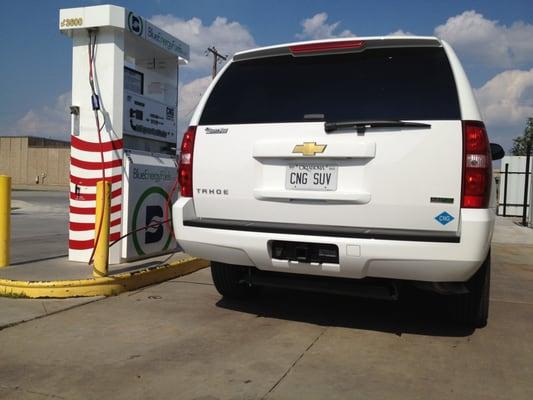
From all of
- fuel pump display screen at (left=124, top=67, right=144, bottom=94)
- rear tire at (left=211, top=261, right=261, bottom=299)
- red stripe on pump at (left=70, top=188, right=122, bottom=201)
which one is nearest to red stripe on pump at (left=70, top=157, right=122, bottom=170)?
red stripe on pump at (left=70, top=188, right=122, bottom=201)

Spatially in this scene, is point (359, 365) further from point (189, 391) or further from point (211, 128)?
point (211, 128)

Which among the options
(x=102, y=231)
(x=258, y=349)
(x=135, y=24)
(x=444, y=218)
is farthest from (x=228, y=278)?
(x=135, y=24)

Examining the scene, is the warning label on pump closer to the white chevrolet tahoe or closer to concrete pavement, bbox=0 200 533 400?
concrete pavement, bbox=0 200 533 400

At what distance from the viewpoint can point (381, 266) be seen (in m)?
3.56

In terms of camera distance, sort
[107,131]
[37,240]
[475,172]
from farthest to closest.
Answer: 1. [37,240]
2. [107,131]
3. [475,172]

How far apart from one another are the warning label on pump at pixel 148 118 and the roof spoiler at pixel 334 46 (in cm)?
263

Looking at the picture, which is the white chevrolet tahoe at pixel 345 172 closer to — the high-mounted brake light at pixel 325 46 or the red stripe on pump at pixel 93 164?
the high-mounted brake light at pixel 325 46

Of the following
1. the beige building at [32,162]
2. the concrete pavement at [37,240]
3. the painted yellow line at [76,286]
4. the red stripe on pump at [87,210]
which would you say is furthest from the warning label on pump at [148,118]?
the beige building at [32,162]

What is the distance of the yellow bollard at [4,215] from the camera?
5730 millimetres

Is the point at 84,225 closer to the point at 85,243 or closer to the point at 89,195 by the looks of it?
the point at 85,243

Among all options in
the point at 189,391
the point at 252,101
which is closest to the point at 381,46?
the point at 252,101

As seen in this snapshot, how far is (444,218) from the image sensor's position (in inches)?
135

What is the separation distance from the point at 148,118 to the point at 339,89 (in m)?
3.71

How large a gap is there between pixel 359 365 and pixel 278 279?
1025mm
